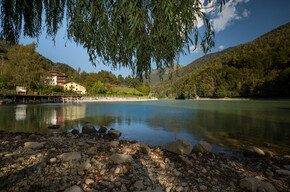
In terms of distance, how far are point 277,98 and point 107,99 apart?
9919 cm

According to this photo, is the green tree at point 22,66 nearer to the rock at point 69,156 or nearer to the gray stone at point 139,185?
the rock at point 69,156

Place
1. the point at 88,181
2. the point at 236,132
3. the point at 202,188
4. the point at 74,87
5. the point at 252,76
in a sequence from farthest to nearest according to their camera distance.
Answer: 1. the point at 252,76
2. the point at 74,87
3. the point at 236,132
4. the point at 202,188
5. the point at 88,181

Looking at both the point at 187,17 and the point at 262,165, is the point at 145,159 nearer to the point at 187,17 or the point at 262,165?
the point at 187,17

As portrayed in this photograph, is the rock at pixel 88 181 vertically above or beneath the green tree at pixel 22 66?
beneath

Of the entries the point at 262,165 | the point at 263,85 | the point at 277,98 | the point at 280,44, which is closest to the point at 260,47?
the point at 280,44

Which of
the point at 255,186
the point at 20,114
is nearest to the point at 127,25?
the point at 255,186

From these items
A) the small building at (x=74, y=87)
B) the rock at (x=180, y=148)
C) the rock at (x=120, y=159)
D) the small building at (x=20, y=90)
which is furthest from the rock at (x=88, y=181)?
the small building at (x=74, y=87)

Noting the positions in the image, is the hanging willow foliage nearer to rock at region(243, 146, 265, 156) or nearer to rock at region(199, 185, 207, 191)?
rock at region(199, 185, 207, 191)

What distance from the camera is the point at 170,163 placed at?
4.18 metres

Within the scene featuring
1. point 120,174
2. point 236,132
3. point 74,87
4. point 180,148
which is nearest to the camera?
point 120,174

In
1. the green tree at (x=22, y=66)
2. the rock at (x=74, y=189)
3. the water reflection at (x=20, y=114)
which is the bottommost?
the water reflection at (x=20, y=114)

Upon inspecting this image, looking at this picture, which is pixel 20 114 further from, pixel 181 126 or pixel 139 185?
pixel 139 185

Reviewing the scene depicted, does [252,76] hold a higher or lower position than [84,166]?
higher

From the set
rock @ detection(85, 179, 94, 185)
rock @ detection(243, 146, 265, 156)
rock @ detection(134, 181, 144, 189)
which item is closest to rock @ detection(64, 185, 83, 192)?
rock @ detection(85, 179, 94, 185)
